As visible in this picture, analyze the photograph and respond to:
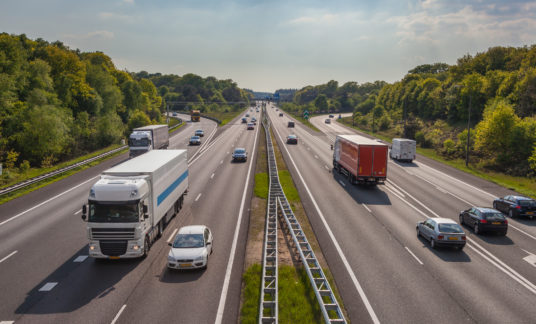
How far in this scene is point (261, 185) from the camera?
108ft

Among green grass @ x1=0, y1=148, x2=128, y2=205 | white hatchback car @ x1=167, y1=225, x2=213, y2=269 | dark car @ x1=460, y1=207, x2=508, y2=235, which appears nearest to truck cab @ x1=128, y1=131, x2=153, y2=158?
green grass @ x1=0, y1=148, x2=128, y2=205

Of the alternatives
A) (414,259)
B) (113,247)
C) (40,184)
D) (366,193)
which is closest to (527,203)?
(366,193)

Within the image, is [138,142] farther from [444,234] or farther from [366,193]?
[444,234]

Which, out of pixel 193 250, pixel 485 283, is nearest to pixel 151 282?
pixel 193 250

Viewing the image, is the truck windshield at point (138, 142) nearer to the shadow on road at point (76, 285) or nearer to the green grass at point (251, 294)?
the shadow on road at point (76, 285)

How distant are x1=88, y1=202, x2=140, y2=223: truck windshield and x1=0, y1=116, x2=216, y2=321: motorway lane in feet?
9.23

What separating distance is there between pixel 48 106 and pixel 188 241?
37.9m

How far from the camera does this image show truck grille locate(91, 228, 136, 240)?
16.0 metres

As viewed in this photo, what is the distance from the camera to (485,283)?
15.6 m

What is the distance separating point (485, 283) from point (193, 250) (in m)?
12.7

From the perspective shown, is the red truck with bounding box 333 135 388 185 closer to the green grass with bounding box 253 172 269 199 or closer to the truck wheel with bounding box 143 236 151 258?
the green grass with bounding box 253 172 269 199

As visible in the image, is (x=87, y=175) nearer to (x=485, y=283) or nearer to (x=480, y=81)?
(x=485, y=283)

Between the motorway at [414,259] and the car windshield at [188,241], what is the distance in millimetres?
6179

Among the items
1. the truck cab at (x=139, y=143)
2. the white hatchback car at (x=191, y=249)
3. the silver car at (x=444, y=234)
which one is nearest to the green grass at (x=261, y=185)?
the white hatchback car at (x=191, y=249)
